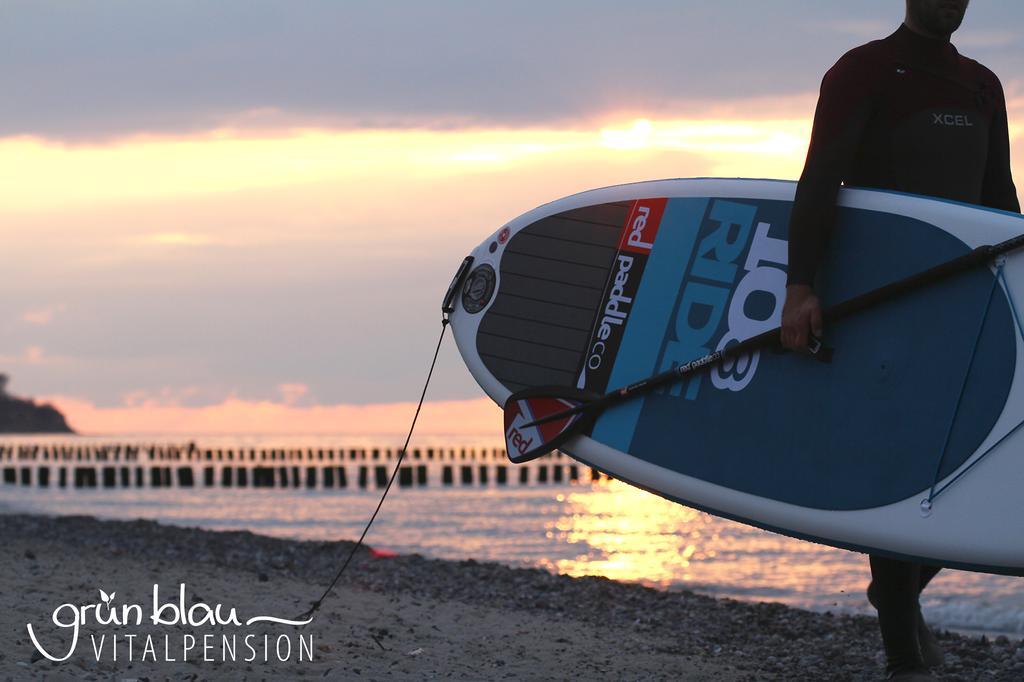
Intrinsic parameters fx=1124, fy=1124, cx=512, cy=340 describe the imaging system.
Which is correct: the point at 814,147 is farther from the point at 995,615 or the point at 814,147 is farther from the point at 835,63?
the point at 995,615

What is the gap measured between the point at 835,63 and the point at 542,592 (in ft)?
16.4

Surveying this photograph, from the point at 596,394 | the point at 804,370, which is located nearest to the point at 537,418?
the point at 596,394

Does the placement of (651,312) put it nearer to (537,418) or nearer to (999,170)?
(537,418)

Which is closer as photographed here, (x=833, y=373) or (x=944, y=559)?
(x=944, y=559)

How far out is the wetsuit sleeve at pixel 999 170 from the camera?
4328mm

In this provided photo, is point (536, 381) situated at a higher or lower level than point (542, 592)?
higher

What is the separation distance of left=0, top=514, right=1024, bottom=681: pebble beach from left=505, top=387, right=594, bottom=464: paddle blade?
985 millimetres

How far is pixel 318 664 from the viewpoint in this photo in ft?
15.5

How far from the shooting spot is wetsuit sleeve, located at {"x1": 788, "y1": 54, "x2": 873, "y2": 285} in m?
3.99

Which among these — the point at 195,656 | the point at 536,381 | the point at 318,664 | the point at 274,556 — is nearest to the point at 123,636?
the point at 195,656

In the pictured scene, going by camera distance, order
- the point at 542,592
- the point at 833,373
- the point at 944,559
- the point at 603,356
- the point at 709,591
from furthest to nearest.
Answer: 1. the point at 709,591
2. the point at 542,592
3. the point at 603,356
4. the point at 833,373
5. the point at 944,559

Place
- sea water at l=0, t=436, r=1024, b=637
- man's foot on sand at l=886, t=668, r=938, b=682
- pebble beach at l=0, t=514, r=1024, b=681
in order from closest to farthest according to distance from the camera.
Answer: man's foot on sand at l=886, t=668, r=938, b=682 → pebble beach at l=0, t=514, r=1024, b=681 → sea water at l=0, t=436, r=1024, b=637

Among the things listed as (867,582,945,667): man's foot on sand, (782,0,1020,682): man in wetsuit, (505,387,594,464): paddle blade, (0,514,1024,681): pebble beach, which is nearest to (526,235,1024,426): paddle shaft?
(782,0,1020,682): man in wetsuit

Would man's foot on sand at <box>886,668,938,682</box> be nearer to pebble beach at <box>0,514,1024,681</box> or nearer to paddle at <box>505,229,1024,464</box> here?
pebble beach at <box>0,514,1024,681</box>
